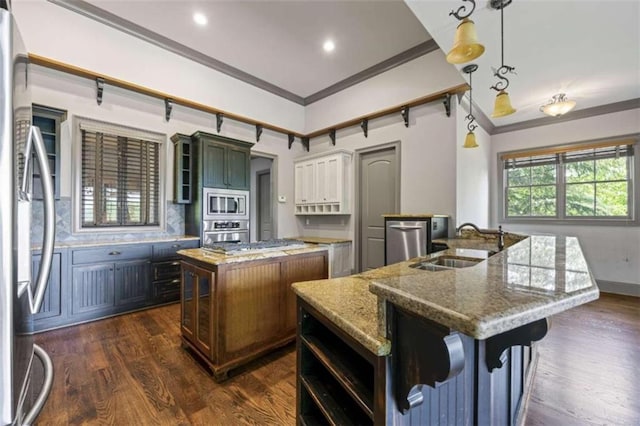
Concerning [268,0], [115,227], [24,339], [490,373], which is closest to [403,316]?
[490,373]

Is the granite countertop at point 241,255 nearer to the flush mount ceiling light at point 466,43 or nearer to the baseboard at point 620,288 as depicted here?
the flush mount ceiling light at point 466,43

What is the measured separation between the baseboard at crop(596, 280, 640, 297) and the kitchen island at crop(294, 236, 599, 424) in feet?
14.9

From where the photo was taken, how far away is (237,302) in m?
2.05

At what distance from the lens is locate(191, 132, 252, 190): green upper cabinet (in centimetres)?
387

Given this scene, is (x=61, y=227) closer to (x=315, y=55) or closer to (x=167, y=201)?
(x=167, y=201)

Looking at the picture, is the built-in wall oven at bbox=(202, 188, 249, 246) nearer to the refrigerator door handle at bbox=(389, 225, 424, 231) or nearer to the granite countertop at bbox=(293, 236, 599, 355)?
the refrigerator door handle at bbox=(389, 225, 424, 231)

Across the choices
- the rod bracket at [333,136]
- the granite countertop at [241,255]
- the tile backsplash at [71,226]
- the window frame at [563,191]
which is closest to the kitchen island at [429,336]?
the granite countertop at [241,255]

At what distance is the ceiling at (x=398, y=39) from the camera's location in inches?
91.1

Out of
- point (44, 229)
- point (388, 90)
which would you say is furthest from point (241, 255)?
point (388, 90)

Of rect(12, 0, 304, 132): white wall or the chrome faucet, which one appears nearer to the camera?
the chrome faucet

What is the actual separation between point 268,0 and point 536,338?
12.5 ft

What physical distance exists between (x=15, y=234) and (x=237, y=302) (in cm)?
144

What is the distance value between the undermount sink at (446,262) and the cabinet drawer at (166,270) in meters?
3.20

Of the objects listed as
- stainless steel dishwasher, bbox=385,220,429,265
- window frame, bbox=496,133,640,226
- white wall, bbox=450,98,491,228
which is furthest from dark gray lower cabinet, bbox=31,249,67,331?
window frame, bbox=496,133,640,226
